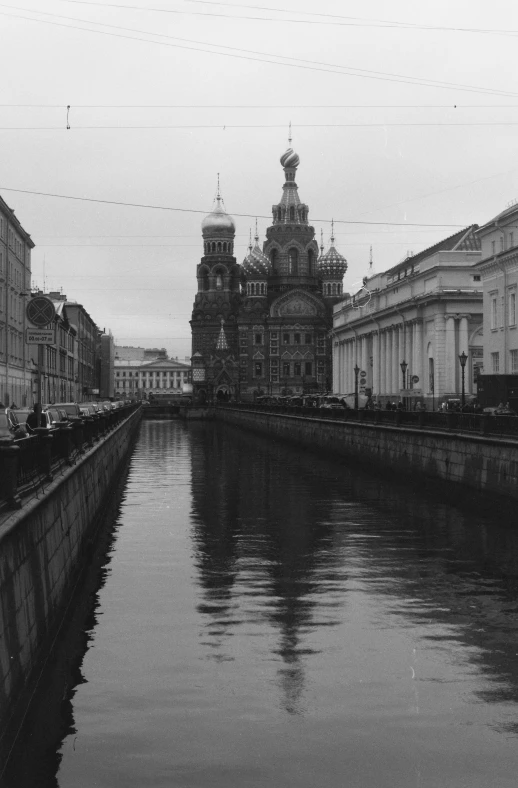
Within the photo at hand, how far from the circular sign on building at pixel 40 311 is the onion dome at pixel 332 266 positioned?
470ft

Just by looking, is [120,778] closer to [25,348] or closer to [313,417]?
[313,417]

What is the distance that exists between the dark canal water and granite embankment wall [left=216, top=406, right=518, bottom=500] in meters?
2.49

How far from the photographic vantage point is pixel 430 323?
80062mm

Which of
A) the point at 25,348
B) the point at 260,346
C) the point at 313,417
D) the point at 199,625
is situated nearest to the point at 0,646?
the point at 199,625

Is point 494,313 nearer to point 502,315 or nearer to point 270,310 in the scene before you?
point 502,315

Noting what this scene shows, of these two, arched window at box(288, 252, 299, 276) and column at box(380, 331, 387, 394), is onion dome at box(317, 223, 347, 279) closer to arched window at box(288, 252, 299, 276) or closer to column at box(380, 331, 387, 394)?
arched window at box(288, 252, 299, 276)

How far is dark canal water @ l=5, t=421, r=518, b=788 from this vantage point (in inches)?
362

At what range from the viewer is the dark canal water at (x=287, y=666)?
9188 millimetres

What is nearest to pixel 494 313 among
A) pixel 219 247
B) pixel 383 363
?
pixel 383 363

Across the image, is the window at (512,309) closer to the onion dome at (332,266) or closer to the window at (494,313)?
the window at (494,313)

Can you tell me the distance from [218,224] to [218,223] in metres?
0.15

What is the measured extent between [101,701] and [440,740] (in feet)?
10.8

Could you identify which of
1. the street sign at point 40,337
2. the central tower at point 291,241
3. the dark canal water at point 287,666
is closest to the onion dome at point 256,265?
the central tower at point 291,241

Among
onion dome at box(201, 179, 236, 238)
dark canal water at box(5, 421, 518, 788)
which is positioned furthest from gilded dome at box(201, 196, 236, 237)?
dark canal water at box(5, 421, 518, 788)
